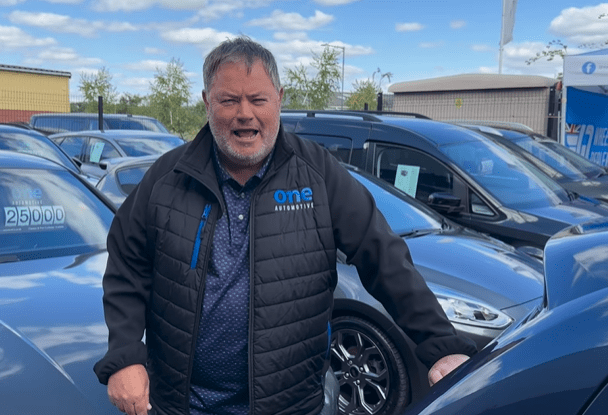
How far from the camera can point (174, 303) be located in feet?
6.13

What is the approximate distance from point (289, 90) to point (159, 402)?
728 inches

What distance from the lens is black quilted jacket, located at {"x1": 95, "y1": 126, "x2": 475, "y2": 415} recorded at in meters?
1.84

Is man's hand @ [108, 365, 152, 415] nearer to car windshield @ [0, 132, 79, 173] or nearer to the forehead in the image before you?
the forehead

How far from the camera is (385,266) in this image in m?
1.88

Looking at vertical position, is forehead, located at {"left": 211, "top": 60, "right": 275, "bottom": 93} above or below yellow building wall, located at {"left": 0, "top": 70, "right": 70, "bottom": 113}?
below

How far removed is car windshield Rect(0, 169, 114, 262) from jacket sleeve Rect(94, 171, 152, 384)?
149 centimetres

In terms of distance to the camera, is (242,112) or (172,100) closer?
(242,112)

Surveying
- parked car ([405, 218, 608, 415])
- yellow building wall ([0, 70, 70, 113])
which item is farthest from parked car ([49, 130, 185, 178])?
yellow building wall ([0, 70, 70, 113])

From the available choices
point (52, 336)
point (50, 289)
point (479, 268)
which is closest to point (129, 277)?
point (52, 336)

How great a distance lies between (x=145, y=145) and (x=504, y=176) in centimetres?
600

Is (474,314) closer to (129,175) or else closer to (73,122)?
(129,175)

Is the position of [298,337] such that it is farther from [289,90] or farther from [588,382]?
[289,90]

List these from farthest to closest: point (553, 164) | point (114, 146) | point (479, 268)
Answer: point (114, 146), point (553, 164), point (479, 268)

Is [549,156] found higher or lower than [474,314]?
higher
